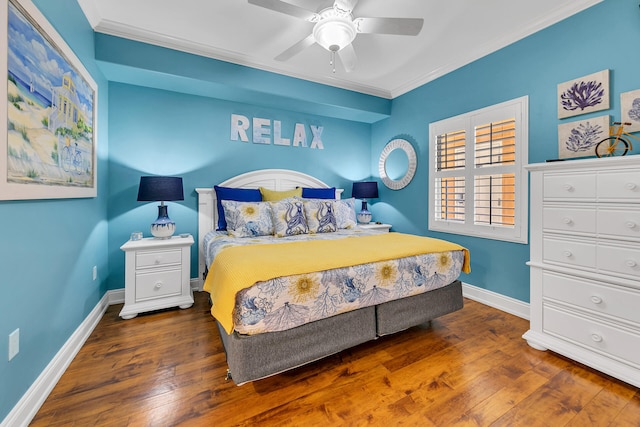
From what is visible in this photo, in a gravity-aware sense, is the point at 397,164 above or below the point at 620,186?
above

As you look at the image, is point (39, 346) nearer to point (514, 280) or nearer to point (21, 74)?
point (21, 74)

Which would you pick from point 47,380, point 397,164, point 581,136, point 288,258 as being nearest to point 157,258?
point 47,380

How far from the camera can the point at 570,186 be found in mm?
1883

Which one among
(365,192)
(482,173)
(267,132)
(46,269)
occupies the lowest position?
(46,269)

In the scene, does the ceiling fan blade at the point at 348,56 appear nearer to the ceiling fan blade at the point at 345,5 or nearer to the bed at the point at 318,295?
the ceiling fan blade at the point at 345,5

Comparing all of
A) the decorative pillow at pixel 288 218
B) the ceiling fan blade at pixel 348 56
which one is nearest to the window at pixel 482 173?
the ceiling fan blade at pixel 348 56

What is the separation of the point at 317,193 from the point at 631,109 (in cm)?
294

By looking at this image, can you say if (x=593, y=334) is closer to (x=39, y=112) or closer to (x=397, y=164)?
(x=397, y=164)

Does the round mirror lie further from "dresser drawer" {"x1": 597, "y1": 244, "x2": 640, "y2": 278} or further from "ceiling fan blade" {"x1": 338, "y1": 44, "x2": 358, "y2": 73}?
"dresser drawer" {"x1": 597, "y1": 244, "x2": 640, "y2": 278}

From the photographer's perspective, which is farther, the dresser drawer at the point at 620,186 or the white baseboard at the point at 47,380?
the dresser drawer at the point at 620,186

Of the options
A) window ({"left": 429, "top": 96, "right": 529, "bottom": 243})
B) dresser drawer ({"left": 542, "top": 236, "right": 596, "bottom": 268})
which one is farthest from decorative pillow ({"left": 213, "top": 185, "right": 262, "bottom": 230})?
dresser drawer ({"left": 542, "top": 236, "right": 596, "bottom": 268})

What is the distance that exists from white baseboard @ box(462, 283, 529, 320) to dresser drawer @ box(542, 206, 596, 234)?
967 mm

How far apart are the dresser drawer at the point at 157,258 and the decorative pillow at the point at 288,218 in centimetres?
100

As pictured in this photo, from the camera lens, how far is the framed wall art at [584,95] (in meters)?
2.07
